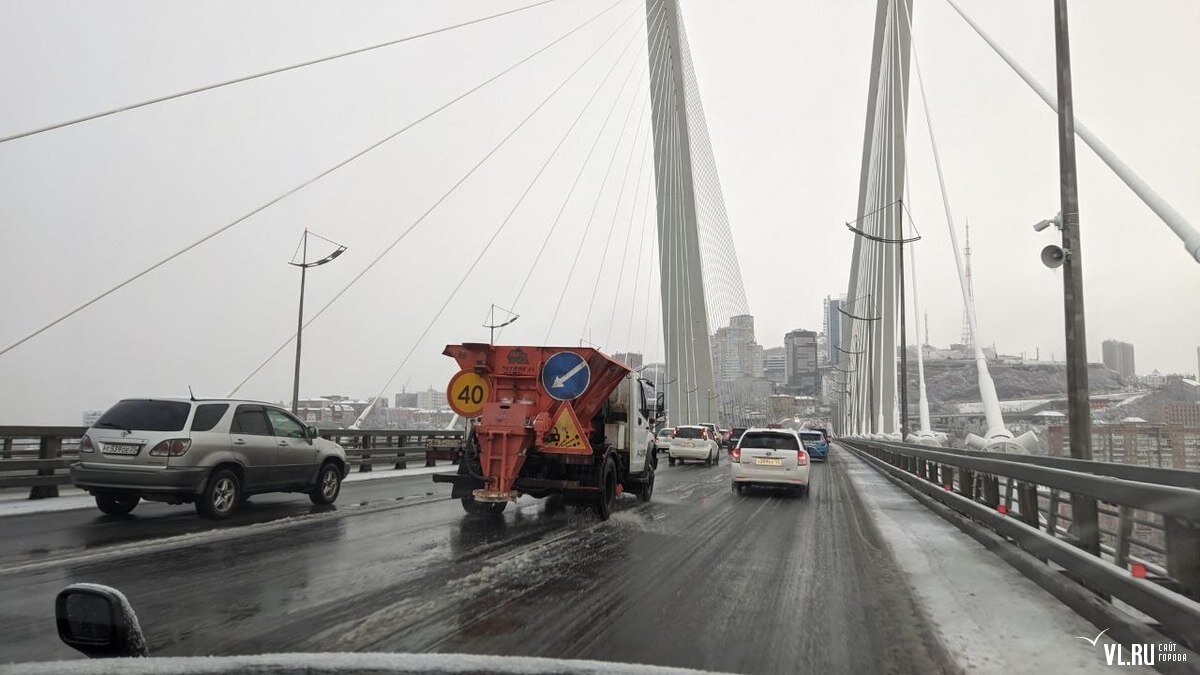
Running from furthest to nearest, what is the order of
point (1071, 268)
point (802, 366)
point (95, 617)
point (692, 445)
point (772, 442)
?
point (802, 366)
point (692, 445)
point (772, 442)
point (1071, 268)
point (95, 617)

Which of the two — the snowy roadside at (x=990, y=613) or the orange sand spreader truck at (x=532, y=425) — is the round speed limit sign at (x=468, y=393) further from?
the snowy roadside at (x=990, y=613)

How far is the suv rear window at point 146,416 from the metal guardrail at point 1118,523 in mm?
9938

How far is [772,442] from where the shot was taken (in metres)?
15.2

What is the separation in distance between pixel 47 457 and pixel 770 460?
43.3 ft

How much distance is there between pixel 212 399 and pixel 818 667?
9010 millimetres

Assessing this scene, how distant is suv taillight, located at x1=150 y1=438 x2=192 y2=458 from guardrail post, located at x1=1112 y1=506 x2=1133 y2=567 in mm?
9864

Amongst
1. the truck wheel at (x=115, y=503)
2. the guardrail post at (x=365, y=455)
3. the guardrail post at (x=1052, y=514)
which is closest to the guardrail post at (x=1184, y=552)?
the guardrail post at (x=1052, y=514)

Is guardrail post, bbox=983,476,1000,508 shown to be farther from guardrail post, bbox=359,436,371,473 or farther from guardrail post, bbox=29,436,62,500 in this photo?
guardrail post, bbox=359,436,371,473

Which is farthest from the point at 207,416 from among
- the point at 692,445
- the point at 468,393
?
the point at 692,445

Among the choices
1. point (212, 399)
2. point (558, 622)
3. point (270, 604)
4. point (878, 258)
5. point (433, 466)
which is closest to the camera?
point (558, 622)

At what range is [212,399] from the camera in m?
9.90

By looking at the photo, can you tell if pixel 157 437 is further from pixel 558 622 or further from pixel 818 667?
pixel 818 667

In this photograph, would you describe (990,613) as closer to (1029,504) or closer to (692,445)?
(1029,504)

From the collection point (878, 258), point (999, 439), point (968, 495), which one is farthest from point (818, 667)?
point (878, 258)
